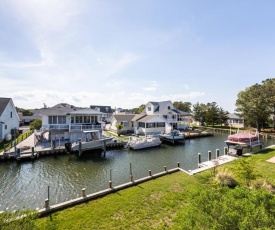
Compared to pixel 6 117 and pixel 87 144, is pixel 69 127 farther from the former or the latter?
pixel 6 117

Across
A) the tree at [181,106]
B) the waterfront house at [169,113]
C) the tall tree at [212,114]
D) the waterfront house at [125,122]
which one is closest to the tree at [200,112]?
the tall tree at [212,114]

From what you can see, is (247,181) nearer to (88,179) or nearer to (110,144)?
(88,179)

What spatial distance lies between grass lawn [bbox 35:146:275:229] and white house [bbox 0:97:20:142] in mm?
24752

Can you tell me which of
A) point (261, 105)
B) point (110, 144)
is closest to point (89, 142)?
point (110, 144)

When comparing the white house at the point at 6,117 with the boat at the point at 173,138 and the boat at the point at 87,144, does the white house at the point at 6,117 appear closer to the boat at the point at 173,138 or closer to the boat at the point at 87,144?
the boat at the point at 87,144

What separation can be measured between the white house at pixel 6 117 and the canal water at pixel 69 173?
36.7 ft

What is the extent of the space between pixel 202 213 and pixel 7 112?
33578 mm

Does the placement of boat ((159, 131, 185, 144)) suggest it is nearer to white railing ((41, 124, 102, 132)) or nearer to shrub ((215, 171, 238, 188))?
white railing ((41, 124, 102, 132))

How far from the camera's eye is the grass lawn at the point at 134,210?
24.2 ft

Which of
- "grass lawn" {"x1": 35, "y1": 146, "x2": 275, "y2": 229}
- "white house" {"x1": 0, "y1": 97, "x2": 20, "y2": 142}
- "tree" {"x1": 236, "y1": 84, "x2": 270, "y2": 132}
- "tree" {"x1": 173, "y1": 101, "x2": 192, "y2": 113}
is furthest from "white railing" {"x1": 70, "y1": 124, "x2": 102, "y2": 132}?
"tree" {"x1": 173, "y1": 101, "x2": 192, "y2": 113}

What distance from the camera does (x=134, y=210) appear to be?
8.49 metres

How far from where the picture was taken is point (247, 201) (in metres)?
4.37

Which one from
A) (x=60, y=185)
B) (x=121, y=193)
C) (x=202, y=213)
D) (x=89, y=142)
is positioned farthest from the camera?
(x=89, y=142)

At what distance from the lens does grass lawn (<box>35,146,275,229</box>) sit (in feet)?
24.2
